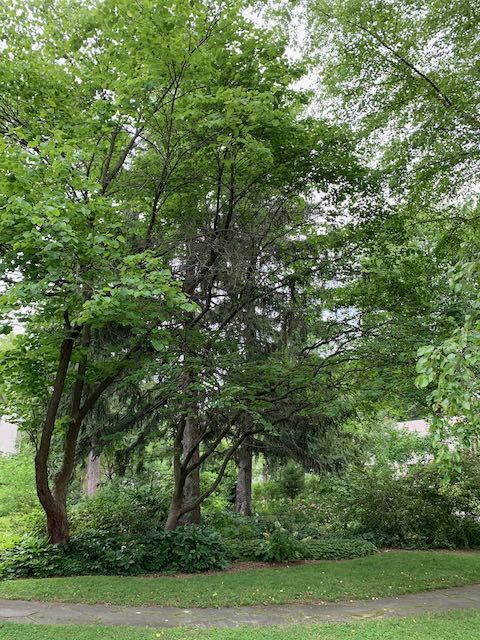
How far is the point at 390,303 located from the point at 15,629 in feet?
21.4

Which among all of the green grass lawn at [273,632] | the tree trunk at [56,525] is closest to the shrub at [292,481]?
the tree trunk at [56,525]

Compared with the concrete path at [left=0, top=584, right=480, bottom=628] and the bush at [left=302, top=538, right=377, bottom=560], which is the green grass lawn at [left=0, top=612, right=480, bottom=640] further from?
the bush at [left=302, top=538, right=377, bottom=560]

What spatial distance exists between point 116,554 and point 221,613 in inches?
109

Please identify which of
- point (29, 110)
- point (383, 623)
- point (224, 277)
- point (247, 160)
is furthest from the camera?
point (224, 277)

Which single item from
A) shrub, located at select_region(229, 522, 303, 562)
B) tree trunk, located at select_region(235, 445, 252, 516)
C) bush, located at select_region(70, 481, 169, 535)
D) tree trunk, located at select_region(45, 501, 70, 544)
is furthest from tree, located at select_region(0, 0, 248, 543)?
tree trunk, located at select_region(235, 445, 252, 516)

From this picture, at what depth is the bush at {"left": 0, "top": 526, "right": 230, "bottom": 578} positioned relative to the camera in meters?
7.09

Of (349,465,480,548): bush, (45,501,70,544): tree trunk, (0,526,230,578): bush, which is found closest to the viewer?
(0,526,230,578): bush

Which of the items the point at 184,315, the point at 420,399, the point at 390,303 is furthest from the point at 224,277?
the point at 420,399

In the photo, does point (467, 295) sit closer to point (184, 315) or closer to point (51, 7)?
point (184, 315)

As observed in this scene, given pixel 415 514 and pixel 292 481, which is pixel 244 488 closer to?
pixel 292 481

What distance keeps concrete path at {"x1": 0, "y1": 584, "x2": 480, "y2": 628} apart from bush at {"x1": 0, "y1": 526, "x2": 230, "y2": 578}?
1568 millimetres

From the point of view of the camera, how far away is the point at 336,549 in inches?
370

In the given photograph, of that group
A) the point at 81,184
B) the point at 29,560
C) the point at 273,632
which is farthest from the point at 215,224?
the point at 29,560

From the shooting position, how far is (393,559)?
875 centimetres
